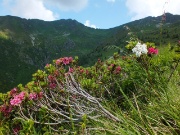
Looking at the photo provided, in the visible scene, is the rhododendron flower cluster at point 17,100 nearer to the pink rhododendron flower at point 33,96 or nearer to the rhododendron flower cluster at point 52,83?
the pink rhododendron flower at point 33,96

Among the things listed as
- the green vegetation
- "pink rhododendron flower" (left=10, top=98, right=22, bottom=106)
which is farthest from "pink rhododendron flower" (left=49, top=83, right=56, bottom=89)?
"pink rhododendron flower" (left=10, top=98, right=22, bottom=106)

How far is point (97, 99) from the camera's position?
6.00m

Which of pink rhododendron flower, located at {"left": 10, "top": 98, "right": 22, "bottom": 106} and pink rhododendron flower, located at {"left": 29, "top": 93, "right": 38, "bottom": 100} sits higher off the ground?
pink rhododendron flower, located at {"left": 29, "top": 93, "right": 38, "bottom": 100}

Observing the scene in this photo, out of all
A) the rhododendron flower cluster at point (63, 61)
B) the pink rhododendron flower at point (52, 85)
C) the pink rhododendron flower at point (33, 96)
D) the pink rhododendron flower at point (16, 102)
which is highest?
the rhododendron flower cluster at point (63, 61)

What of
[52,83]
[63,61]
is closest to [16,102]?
[52,83]

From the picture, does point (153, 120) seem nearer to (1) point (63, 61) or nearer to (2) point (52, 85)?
(2) point (52, 85)

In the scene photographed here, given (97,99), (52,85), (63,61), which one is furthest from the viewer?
(63,61)

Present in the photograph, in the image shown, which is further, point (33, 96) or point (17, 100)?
point (33, 96)

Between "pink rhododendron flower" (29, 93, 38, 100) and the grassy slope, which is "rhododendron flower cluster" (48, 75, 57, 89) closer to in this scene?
"pink rhododendron flower" (29, 93, 38, 100)

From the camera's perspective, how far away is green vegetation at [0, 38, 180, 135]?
4.29 m

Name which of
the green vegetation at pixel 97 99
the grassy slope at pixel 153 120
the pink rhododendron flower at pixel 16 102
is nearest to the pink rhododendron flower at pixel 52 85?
the green vegetation at pixel 97 99

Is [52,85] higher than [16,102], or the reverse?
[52,85]

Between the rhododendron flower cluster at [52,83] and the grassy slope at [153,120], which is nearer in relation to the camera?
the grassy slope at [153,120]

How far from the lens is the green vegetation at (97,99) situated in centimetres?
429
